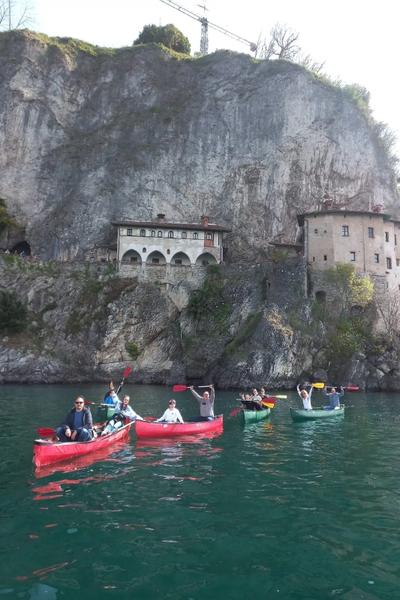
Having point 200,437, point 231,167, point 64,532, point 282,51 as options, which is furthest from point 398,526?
point 282,51

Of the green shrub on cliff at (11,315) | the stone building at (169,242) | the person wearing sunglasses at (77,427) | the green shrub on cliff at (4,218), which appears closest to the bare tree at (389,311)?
the stone building at (169,242)

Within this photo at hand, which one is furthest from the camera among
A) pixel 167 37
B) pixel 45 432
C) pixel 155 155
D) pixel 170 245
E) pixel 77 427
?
pixel 167 37

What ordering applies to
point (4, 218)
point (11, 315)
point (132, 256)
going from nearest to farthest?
1. point (11, 315)
2. point (132, 256)
3. point (4, 218)

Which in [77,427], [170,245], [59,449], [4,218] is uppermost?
[4,218]

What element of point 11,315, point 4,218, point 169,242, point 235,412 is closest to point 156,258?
point 169,242

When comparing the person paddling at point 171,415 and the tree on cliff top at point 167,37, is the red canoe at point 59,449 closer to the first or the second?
the person paddling at point 171,415

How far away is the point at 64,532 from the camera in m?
8.75

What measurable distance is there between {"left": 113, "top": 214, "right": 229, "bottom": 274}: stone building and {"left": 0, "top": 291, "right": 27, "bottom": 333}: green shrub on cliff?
1329cm

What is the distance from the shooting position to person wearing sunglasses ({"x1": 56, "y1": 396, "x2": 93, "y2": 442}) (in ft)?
47.7

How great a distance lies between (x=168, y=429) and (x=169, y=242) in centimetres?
4199

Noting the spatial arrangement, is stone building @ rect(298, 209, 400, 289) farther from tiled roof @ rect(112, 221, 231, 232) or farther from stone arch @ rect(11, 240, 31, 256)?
stone arch @ rect(11, 240, 31, 256)

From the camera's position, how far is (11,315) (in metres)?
49.5

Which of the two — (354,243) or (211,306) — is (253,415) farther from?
(354,243)

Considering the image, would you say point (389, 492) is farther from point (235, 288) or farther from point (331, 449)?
point (235, 288)
